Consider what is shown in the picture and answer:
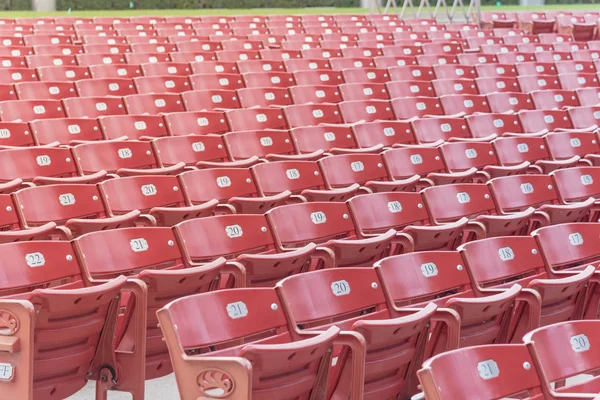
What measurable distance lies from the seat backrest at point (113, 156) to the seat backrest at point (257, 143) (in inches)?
24.1

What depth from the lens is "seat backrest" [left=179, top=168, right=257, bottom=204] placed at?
521 centimetres

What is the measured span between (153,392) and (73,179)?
1642 mm

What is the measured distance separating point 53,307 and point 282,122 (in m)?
4.71

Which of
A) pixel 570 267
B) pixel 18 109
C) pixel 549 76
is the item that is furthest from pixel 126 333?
pixel 549 76

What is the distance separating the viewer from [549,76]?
1028 centimetres

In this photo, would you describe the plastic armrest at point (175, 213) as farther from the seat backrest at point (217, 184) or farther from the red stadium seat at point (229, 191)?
the seat backrest at point (217, 184)

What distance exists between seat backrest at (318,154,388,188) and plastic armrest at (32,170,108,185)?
4.28 ft

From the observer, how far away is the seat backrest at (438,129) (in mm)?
7414

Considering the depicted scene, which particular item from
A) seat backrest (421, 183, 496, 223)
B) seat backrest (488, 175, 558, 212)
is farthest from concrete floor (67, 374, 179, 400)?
seat backrest (488, 175, 558, 212)

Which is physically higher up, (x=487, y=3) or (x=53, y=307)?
(x=487, y=3)

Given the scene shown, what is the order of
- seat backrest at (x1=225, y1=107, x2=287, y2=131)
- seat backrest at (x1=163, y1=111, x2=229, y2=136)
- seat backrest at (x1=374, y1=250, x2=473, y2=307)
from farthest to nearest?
seat backrest at (x1=225, y1=107, x2=287, y2=131) → seat backrest at (x1=163, y1=111, x2=229, y2=136) → seat backrest at (x1=374, y1=250, x2=473, y2=307)

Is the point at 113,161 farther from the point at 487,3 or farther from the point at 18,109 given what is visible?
the point at 487,3

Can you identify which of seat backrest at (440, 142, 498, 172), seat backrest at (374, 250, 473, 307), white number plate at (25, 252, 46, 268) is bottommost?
seat backrest at (374, 250, 473, 307)

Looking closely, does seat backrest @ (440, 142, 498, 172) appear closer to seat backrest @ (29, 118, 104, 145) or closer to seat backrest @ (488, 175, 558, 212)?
seat backrest @ (488, 175, 558, 212)
